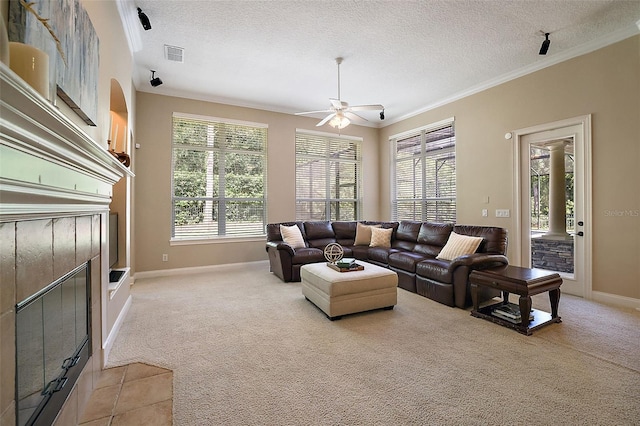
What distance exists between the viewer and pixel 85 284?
192 cm

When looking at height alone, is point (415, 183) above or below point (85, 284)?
above

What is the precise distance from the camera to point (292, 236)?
16.9ft

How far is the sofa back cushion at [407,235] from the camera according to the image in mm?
5027

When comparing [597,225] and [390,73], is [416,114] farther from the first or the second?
[597,225]

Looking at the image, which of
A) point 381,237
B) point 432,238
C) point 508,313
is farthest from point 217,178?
point 508,313

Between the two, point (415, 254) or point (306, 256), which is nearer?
point (415, 254)

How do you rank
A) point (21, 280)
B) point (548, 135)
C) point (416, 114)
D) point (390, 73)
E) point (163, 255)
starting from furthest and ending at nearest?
1. point (416, 114)
2. point (163, 255)
3. point (390, 73)
4. point (548, 135)
5. point (21, 280)

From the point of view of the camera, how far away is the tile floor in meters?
1.66

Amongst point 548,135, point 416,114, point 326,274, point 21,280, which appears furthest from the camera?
point 416,114

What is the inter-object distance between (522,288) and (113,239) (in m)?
4.07

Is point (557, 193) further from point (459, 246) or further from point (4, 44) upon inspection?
point (4, 44)

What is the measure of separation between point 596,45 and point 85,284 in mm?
5708

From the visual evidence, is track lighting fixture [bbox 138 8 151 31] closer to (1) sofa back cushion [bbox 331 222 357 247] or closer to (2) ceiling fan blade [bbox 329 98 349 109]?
(2) ceiling fan blade [bbox 329 98 349 109]

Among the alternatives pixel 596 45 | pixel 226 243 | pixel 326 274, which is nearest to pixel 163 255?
pixel 226 243
